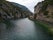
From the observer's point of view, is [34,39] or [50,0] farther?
[50,0]

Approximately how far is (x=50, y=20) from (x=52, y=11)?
10864mm

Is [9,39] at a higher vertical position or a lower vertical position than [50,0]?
lower

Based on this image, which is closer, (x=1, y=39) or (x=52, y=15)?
(x=1, y=39)

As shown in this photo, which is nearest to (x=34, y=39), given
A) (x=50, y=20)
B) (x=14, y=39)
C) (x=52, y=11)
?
(x=14, y=39)

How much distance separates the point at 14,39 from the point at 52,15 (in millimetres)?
78444

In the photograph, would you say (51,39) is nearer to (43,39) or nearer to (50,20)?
(43,39)

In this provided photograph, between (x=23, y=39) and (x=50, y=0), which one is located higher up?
(x=50, y=0)

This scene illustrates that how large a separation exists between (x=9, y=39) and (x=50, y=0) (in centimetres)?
9575

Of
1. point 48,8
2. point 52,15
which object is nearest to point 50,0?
point 48,8

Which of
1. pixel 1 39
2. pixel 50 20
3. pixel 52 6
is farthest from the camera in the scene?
pixel 52 6

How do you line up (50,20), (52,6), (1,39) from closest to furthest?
(1,39) < (50,20) < (52,6)

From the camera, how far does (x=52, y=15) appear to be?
434ft

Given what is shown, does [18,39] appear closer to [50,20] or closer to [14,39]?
[14,39]

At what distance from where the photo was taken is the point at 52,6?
459ft
